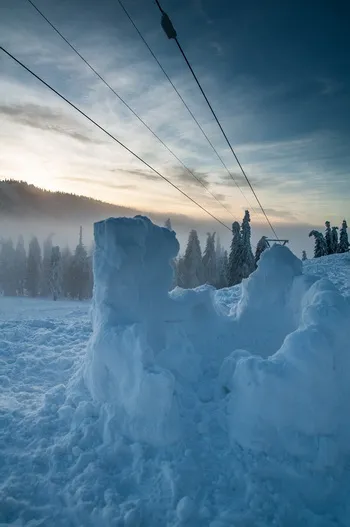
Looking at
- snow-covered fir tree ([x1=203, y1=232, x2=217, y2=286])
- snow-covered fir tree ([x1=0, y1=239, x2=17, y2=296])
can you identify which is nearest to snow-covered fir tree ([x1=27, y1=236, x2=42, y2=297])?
snow-covered fir tree ([x1=0, y1=239, x2=17, y2=296])

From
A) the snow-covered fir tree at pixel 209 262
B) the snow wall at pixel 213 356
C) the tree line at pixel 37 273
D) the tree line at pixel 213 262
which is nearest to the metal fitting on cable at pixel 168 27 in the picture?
the snow wall at pixel 213 356

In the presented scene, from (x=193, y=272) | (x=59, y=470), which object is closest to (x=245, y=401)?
(x=59, y=470)

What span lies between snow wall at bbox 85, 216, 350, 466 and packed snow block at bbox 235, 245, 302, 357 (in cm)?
3

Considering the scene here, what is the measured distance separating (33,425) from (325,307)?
254 inches

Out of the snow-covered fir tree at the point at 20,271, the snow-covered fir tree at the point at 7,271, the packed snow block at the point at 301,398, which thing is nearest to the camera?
the packed snow block at the point at 301,398

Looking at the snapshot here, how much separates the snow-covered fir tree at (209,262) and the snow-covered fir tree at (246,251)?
21.0 m

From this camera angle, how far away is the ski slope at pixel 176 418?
15.9 ft

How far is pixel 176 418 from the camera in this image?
19.1 ft

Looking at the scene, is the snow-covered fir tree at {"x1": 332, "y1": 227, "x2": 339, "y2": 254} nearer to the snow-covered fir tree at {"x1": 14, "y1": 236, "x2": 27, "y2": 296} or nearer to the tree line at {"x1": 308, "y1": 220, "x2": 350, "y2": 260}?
the tree line at {"x1": 308, "y1": 220, "x2": 350, "y2": 260}

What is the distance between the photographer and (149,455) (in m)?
5.55

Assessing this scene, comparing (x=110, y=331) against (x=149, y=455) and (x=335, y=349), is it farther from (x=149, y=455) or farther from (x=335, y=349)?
(x=335, y=349)

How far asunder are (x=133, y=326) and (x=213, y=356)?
2.38 m

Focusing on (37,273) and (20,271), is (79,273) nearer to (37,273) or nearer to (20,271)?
(37,273)

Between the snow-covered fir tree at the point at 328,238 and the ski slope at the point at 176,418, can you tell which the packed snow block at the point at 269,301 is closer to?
the ski slope at the point at 176,418
